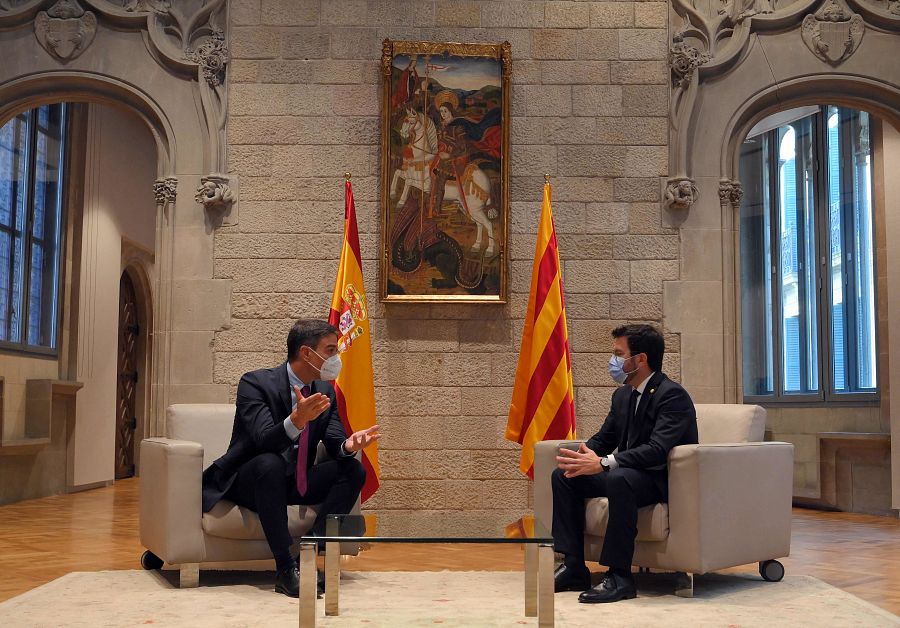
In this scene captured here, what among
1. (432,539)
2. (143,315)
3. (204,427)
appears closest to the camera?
(432,539)

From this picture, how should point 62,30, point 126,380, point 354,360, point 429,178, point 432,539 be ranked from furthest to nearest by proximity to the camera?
point 126,380
point 62,30
point 429,178
point 354,360
point 432,539

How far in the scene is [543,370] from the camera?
21.5ft

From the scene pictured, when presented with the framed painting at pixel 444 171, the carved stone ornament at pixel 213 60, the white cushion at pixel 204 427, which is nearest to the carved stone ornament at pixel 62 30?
the carved stone ornament at pixel 213 60

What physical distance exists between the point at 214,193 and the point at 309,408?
3476 millimetres

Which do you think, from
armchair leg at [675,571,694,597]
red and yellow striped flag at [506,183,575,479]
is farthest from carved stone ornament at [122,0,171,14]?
armchair leg at [675,571,694,597]

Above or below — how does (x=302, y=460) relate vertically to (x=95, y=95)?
below

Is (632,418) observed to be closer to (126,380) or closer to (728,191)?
(728,191)

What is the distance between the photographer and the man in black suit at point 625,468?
4.29 metres

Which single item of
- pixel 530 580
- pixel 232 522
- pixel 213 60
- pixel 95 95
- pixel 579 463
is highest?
pixel 213 60

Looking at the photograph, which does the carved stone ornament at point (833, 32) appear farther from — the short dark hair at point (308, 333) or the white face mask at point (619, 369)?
the short dark hair at point (308, 333)

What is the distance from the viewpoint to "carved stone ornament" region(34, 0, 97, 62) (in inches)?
294

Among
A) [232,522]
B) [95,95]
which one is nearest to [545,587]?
[232,522]

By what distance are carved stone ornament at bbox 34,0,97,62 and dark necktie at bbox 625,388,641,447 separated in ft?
16.4

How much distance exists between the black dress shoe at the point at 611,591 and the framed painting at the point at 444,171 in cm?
326
